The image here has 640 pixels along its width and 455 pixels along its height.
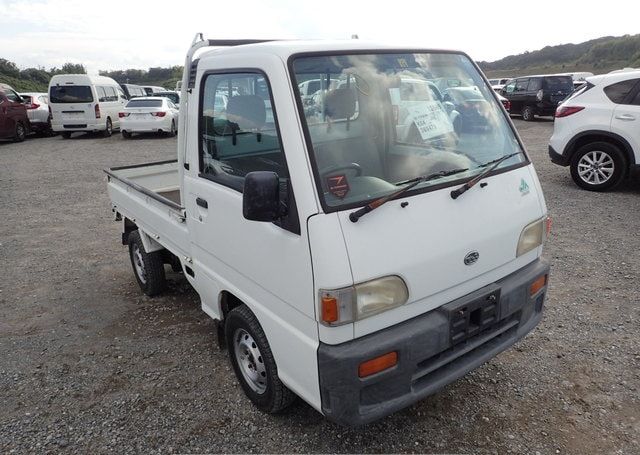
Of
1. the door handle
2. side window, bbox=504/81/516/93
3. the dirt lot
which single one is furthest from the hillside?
the door handle

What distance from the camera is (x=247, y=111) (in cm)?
261

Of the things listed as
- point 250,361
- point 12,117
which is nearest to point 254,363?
point 250,361

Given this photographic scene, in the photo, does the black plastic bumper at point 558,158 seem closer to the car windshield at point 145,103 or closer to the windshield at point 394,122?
the windshield at point 394,122

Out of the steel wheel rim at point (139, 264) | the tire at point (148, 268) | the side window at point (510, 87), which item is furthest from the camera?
A: the side window at point (510, 87)

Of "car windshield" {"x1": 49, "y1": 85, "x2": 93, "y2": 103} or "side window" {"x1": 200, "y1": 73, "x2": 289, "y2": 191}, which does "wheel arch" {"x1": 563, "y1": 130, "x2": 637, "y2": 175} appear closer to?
"side window" {"x1": 200, "y1": 73, "x2": 289, "y2": 191}

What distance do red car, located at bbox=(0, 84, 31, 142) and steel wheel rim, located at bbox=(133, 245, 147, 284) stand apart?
1350 centimetres

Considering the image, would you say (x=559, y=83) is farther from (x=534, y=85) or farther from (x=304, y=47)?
(x=304, y=47)

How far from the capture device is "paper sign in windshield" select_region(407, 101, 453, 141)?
2.75m

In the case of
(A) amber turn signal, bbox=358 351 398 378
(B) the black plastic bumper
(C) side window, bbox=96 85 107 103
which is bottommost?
(B) the black plastic bumper

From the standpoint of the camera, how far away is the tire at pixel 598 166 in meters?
7.10

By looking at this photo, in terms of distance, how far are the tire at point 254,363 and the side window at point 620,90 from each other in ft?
22.5

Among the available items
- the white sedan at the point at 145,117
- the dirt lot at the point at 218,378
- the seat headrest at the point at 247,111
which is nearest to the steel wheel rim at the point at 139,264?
the dirt lot at the point at 218,378

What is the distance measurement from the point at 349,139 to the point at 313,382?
47.2 inches

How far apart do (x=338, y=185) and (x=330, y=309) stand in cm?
57
